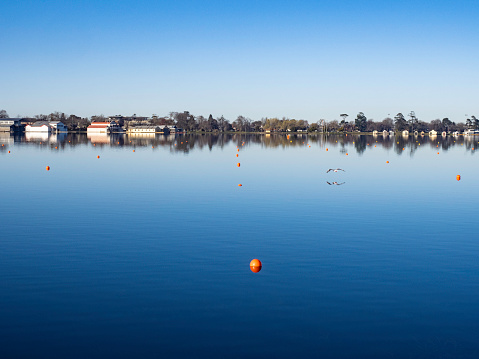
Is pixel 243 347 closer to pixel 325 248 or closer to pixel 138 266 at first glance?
pixel 138 266

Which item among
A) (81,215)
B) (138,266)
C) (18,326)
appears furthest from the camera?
(81,215)

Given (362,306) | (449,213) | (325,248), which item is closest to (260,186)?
(449,213)

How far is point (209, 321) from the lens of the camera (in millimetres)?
13531

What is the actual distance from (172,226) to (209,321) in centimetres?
1227

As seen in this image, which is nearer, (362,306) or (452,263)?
(362,306)

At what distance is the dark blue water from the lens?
12.4 m

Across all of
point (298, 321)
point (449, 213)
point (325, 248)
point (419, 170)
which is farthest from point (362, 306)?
point (419, 170)

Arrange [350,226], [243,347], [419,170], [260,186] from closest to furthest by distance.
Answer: [243,347]
[350,226]
[260,186]
[419,170]

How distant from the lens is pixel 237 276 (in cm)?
1723

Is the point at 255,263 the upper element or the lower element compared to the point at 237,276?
upper

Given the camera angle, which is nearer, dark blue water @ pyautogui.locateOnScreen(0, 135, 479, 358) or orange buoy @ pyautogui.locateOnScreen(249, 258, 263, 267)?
dark blue water @ pyautogui.locateOnScreen(0, 135, 479, 358)

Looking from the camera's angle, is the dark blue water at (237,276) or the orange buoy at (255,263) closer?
the dark blue water at (237,276)

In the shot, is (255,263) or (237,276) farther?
(255,263)

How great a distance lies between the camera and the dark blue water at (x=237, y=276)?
40.8 ft
